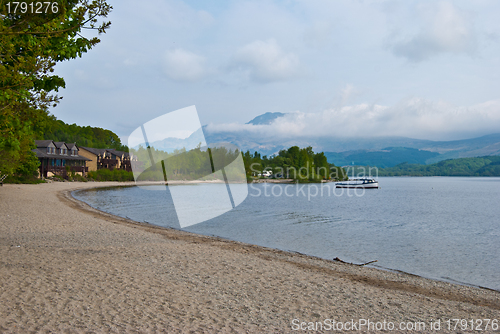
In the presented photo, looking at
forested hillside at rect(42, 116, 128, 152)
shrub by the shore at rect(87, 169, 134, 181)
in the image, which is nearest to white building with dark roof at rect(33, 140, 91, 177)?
shrub by the shore at rect(87, 169, 134, 181)

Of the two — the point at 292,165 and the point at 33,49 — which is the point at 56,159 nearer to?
the point at 33,49

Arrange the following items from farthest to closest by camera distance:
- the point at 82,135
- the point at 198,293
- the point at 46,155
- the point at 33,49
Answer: the point at 82,135, the point at 46,155, the point at 198,293, the point at 33,49

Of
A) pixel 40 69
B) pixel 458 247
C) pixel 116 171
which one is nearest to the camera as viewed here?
pixel 40 69

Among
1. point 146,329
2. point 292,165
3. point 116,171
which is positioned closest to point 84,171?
point 116,171

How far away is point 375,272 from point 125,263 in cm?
948

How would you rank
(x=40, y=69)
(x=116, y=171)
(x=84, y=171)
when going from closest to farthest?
(x=40, y=69) < (x=84, y=171) < (x=116, y=171)

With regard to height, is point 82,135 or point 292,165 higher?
point 82,135

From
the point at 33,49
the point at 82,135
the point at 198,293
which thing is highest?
the point at 82,135

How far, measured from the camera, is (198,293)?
8.73m

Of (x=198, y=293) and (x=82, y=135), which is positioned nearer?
(x=198, y=293)

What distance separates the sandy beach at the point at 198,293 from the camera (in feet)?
22.1

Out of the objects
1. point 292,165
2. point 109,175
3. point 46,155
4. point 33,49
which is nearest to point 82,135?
point 109,175

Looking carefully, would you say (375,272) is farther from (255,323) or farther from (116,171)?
(116,171)

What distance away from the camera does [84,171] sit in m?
84.4
